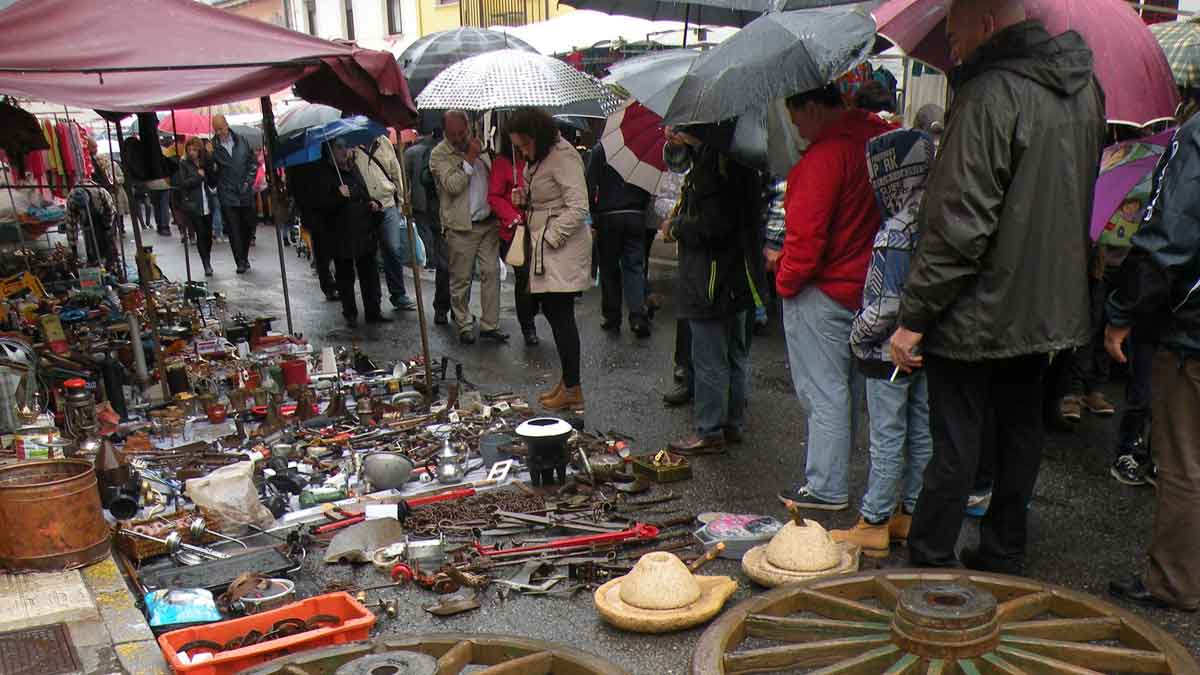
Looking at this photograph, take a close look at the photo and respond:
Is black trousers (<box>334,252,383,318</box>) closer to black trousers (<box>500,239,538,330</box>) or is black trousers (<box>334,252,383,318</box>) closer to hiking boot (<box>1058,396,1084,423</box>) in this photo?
black trousers (<box>500,239,538,330</box>)

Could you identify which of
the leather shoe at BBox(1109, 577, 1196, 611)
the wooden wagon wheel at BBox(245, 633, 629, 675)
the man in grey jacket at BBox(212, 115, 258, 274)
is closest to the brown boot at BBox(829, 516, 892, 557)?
the leather shoe at BBox(1109, 577, 1196, 611)

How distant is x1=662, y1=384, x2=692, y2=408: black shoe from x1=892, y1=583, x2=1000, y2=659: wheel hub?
12.6 ft

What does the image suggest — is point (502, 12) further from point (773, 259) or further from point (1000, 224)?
point (1000, 224)

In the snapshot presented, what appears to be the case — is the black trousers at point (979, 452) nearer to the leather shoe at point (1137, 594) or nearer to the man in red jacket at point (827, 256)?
the leather shoe at point (1137, 594)

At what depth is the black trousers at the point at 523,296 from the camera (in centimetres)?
796


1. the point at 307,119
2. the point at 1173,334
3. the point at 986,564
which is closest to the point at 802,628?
the point at 986,564

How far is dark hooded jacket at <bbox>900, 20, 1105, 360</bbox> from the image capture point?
3275 millimetres

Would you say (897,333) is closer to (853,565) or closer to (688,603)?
(853,565)

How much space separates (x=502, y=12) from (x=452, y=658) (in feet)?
72.1

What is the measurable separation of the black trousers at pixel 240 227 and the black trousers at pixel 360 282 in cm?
454

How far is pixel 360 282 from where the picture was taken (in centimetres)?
1005

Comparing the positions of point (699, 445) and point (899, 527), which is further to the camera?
point (699, 445)

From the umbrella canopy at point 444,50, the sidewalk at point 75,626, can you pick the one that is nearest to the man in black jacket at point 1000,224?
the sidewalk at point 75,626

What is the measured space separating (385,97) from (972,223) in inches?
170
